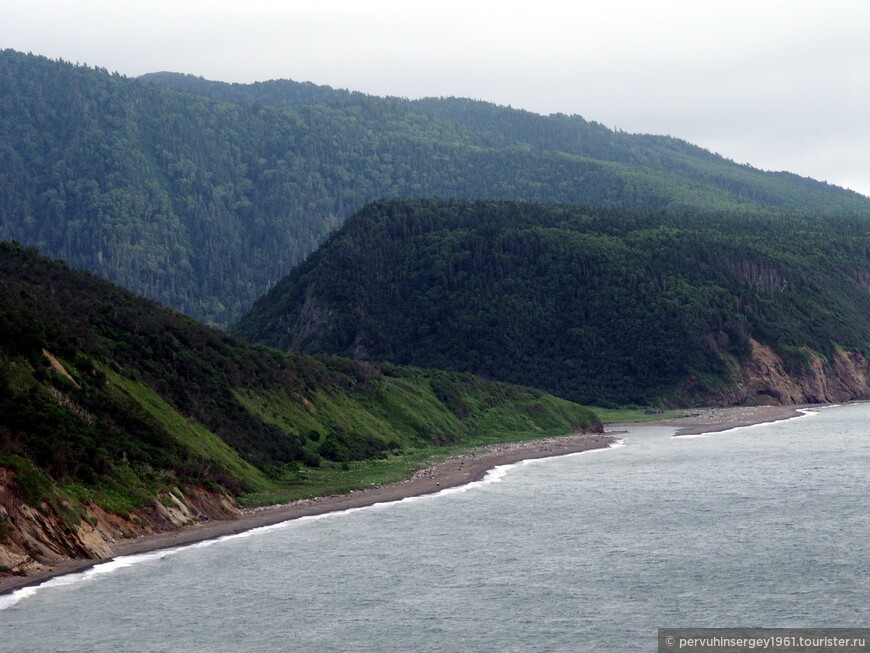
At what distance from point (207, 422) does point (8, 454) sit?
31522 mm

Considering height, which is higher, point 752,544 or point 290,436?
point 290,436

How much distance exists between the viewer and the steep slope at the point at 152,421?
67.2 meters

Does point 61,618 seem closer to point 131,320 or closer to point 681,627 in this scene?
point 681,627

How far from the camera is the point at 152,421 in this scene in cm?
Answer: 8438

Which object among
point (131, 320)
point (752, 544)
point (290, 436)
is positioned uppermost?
point (131, 320)

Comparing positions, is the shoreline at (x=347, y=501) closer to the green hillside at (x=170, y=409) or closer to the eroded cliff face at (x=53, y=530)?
the eroded cliff face at (x=53, y=530)

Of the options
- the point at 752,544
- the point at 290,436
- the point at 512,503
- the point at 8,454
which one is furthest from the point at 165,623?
the point at 290,436

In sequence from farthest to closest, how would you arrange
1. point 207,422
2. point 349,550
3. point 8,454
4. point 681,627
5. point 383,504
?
point 207,422 → point 383,504 → point 349,550 → point 8,454 → point 681,627

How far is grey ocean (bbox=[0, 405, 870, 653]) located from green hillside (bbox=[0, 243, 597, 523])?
7.05m

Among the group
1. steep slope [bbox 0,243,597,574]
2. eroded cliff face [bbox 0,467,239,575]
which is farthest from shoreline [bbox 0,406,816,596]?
steep slope [bbox 0,243,597,574]

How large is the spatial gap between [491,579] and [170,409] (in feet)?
114

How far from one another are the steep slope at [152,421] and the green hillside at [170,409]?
0.49 feet

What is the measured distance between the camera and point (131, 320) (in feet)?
346

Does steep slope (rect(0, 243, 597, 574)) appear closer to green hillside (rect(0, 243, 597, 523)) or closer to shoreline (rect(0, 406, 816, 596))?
green hillside (rect(0, 243, 597, 523))
